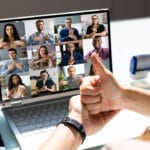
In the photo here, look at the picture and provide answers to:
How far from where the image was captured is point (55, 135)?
2.54 feet

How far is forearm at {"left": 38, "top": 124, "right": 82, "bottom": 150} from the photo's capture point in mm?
744

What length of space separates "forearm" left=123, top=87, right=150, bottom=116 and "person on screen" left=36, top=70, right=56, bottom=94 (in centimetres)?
39

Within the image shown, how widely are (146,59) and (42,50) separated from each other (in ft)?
1.55

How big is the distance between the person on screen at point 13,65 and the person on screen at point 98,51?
242 mm

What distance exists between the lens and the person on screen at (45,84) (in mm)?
1140

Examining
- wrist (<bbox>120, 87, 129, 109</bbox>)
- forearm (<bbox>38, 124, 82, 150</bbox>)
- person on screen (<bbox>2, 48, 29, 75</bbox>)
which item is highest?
person on screen (<bbox>2, 48, 29, 75</bbox>)

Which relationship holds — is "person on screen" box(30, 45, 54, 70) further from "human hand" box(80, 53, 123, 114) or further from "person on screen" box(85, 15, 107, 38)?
"human hand" box(80, 53, 123, 114)

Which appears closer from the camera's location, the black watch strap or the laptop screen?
the black watch strap

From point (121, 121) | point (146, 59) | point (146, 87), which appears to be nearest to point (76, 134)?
point (121, 121)

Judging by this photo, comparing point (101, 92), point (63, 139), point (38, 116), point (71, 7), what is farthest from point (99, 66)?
point (71, 7)

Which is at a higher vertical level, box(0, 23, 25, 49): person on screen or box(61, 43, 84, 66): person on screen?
box(0, 23, 25, 49): person on screen

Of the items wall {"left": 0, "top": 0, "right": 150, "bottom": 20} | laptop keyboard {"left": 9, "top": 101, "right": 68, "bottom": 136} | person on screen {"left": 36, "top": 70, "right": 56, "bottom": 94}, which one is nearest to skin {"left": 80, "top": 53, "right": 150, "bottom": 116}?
laptop keyboard {"left": 9, "top": 101, "right": 68, "bottom": 136}

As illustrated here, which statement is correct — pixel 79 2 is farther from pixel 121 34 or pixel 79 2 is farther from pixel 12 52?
pixel 12 52

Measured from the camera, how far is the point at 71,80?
119 cm
